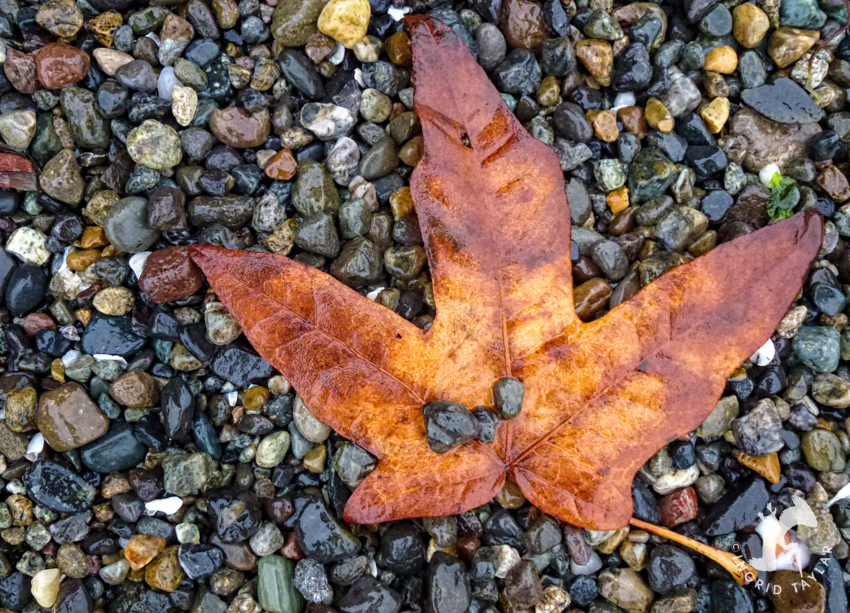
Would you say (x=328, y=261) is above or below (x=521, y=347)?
below

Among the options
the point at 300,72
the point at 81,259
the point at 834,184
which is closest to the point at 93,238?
the point at 81,259

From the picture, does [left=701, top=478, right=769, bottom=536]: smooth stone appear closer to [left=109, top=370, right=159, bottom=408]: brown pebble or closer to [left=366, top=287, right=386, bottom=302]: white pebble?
[left=366, top=287, right=386, bottom=302]: white pebble

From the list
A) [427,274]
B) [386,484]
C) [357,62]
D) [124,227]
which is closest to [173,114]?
[124,227]

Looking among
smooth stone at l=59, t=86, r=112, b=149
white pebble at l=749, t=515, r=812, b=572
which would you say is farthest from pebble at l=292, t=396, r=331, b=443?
white pebble at l=749, t=515, r=812, b=572

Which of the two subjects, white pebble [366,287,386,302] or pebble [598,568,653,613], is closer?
pebble [598,568,653,613]

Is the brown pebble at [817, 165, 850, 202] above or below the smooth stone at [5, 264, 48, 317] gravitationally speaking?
above

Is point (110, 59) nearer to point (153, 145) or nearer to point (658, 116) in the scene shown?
point (153, 145)
